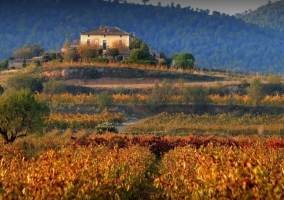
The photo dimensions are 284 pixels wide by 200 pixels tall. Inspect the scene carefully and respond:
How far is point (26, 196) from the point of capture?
9.81 metres

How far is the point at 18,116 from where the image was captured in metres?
28.4

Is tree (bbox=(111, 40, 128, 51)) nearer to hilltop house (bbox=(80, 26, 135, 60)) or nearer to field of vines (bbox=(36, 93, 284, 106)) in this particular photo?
hilltop house (bbox=(80, 26, 135, 60))

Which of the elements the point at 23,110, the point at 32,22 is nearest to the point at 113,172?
the point at 23,110

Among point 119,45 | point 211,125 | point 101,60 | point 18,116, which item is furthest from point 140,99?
point 119,45

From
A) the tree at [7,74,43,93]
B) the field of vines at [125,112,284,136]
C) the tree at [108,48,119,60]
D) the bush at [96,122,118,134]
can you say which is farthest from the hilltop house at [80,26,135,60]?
the bush at [96,122,118,134]

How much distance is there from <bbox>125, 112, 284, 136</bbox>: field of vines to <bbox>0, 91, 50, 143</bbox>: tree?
8.13 m

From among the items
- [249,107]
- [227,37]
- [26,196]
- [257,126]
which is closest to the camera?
[26,196]

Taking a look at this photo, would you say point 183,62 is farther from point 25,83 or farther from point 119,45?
point 25,83

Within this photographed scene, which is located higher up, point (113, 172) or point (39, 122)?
point (113, 172)

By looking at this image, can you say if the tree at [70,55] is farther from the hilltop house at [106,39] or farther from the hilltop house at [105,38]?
the hilltop house at [105,38]

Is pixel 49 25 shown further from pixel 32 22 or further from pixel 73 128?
pixel 73 128

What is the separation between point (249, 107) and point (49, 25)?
13507cm

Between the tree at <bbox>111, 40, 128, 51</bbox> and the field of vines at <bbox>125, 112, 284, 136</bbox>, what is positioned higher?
the tree at <bbox>111, 40, 128, 51</bbox>

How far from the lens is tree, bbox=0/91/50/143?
28.1 meters
